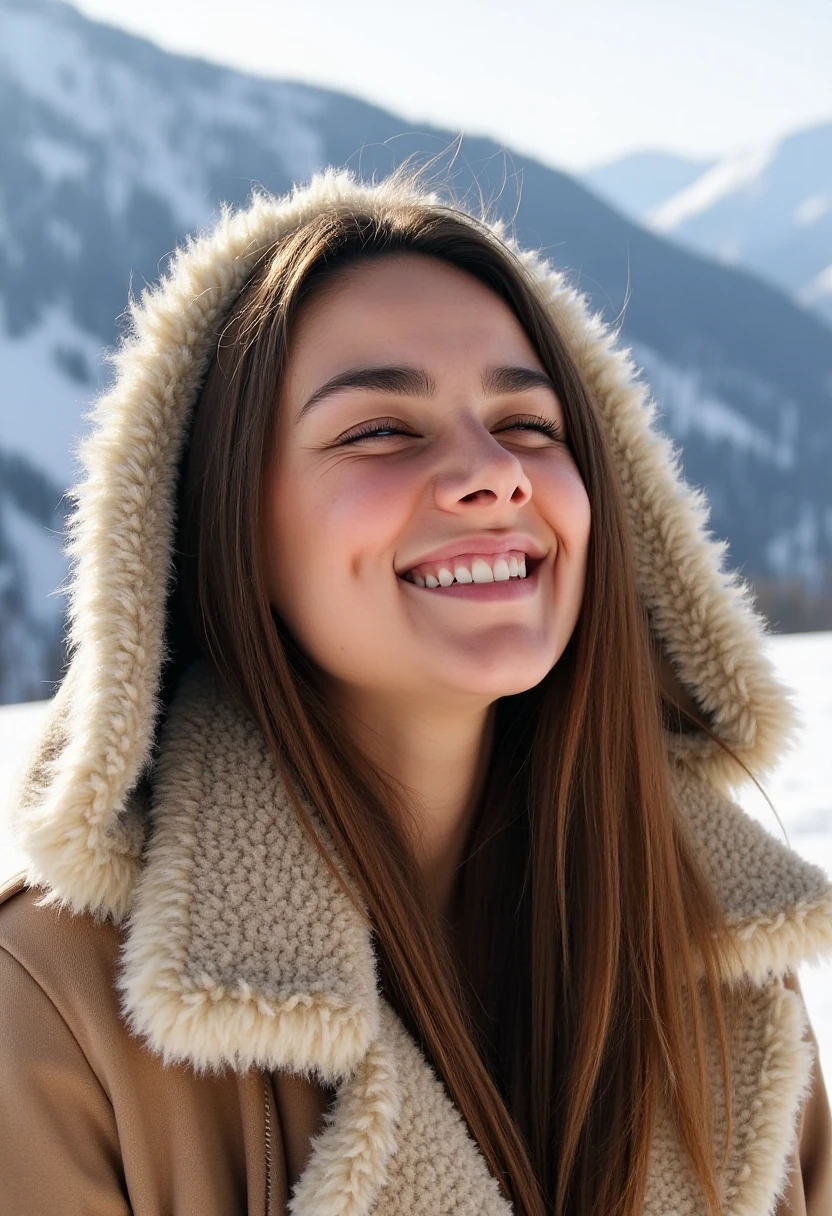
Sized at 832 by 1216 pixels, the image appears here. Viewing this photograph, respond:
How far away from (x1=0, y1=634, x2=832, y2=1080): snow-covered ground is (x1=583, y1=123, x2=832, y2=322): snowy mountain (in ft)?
327

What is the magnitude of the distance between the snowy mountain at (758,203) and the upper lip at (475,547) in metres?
103

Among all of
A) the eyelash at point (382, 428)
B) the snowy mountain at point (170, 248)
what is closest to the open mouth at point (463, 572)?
the eyelash at point (382, 428)

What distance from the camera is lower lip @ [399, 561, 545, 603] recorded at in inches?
45.6

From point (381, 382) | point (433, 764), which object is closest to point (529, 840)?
point (433, 764)

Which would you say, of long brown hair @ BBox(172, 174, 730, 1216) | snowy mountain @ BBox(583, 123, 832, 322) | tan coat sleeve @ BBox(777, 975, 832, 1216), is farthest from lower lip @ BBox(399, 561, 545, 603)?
snowy mountain @ BBox(583, 123, 832, 322)

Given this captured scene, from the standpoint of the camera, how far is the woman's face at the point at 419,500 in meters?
1.16

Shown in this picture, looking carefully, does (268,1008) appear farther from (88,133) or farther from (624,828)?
(88,133)

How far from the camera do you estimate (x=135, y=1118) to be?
1.00 metres

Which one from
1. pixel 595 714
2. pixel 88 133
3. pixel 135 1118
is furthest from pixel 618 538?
pixel 88 133

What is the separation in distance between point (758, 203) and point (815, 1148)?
397 feet

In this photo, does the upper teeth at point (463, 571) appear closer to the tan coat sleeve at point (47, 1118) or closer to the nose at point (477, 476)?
the nose at point (477, 476)

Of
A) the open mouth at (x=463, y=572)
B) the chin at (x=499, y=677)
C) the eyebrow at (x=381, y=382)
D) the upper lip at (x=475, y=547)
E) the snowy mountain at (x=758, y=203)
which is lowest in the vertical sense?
the chin at (x=499, y=677)

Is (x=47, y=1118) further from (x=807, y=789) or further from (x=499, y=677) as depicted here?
(x=807, y=789)

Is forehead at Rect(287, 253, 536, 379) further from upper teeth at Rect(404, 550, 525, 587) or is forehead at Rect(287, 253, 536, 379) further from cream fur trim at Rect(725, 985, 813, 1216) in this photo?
cream fur trim at Rect(725, 985, 813, 1216)
